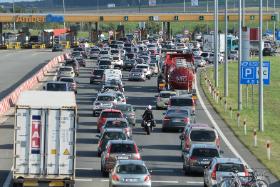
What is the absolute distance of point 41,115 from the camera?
30234 millimetres

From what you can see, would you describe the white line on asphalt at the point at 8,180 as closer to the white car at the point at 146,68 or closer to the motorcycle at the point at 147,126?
the motorcycle at the point at 147,126

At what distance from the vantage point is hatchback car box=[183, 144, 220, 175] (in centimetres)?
3528

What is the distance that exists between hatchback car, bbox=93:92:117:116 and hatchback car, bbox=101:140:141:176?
71.8 feet

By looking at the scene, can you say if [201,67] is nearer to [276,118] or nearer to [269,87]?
[269,87]

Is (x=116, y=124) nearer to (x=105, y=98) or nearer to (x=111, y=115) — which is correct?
(x=111, y=115)

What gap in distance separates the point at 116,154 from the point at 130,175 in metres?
4.31

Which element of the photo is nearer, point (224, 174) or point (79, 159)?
point (224, 174)

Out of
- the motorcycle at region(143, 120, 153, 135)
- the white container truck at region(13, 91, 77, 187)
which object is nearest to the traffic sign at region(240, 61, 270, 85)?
the motorcycle at region(143, 120, 153, 135)

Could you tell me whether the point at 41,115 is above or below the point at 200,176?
above

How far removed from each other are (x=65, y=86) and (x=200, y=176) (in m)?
28.2

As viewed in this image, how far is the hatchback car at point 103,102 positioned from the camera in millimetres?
57531

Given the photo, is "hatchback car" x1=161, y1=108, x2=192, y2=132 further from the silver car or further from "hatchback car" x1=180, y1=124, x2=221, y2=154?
the silver car

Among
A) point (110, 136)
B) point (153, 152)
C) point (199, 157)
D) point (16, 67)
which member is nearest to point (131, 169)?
point (199, 157)

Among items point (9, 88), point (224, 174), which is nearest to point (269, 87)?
point (9, 88)
